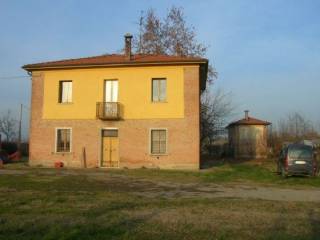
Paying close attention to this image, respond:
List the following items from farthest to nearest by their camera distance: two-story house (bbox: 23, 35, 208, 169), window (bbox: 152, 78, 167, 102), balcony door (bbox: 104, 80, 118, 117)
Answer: balcony door (bbox: 104, 80, 118, 117), window (bbox: 152, 78, 167, 102), two-story house (bbox: 23, 35, 208, 169)

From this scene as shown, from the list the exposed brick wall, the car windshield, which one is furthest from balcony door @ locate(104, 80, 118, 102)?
the car windshield

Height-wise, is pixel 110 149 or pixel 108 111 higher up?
pixel 108 111

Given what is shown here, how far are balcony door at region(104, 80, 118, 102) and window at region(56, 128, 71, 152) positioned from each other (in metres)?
3.17

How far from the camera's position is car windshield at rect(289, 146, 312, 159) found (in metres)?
23.6

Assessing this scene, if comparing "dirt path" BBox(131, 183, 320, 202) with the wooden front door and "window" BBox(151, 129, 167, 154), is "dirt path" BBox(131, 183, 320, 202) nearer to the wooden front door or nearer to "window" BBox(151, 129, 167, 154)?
"window" BBox(151, 129, 167, 154)

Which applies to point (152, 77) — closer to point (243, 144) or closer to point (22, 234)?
point (243, 144)

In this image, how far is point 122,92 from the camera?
29844 millimetres

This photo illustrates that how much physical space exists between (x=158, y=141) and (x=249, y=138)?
18.0 metres

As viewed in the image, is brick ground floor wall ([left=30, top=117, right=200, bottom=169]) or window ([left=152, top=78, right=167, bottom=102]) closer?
brick ground floor wall ([left=30, top=117, right=200, bottom=169])

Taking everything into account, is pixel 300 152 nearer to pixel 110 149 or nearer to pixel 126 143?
pixel 126 143

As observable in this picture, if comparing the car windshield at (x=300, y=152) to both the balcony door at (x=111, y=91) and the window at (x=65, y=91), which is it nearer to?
the balcony door at (x=111, y=91)

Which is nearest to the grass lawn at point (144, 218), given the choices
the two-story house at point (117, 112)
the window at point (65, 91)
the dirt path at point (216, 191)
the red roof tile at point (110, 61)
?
the dirt path at point (216, 191)

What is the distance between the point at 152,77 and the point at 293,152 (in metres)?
10.1

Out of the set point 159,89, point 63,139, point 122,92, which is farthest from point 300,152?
point 63,139
